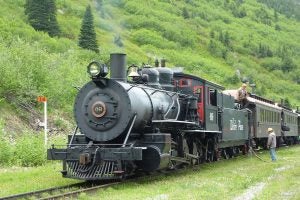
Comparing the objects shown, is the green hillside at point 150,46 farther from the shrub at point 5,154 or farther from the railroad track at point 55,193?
the railroad track at point 55,193

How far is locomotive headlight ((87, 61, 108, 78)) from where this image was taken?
47.9ft

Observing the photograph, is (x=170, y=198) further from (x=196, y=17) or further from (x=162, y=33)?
(x=196, y=17)

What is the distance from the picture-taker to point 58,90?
31.6m

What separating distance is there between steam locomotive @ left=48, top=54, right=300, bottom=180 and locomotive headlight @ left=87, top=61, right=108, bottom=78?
0.05ft

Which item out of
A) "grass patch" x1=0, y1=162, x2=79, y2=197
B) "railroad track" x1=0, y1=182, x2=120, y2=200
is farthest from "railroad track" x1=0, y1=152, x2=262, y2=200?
"grass patch" x1=0, y1=162, x2=79, y2=197

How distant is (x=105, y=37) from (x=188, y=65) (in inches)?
809

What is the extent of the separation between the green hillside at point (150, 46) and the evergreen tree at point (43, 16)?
171 centimetres

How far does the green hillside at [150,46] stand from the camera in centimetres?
3025

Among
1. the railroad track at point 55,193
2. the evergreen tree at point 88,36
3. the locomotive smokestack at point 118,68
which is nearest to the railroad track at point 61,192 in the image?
the railroad track at point 55,193

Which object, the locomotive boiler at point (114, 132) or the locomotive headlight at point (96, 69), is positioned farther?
the locomotive headlight at point (96, 69)

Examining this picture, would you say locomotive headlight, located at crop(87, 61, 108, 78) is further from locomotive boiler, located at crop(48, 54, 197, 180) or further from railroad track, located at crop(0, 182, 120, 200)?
railroad track, located at crop(0, 182, 120, 200)

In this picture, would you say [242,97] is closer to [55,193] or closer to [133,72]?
[133,72]

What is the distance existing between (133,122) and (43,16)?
61.4 meters

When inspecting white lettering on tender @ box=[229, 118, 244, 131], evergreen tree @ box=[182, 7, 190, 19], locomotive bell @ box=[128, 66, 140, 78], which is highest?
evergreen tree @ box=[182, 7, 190, 19]
